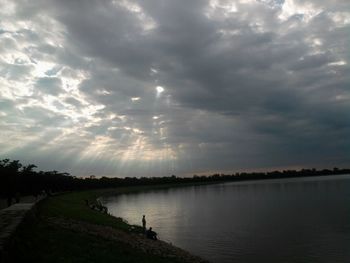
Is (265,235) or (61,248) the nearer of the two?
(61,248)

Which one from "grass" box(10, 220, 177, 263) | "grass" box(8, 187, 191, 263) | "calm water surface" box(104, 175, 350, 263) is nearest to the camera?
"grass" box(8, 187, 191, 263)

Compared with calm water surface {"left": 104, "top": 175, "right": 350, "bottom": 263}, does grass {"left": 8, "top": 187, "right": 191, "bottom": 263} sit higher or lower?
higher

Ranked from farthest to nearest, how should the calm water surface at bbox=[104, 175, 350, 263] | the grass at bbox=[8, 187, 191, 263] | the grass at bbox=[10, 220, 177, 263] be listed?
the calm water surface at bbox=[104, 175, 350, 263]
the grass at bbox=[10, 220, 177, 263]
the grass at bbox=[8, 187, 191, 263]

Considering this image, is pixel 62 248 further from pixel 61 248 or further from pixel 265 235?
pixel 265 235

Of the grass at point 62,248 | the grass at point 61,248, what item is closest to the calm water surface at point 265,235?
the grass at point 61,248

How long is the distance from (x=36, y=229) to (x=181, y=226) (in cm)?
3322

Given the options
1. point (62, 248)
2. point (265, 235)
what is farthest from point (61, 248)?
point (265, 235)

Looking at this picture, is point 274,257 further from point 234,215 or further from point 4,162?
point 4,162

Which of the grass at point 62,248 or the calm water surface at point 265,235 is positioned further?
the calm water surface at point 265,235

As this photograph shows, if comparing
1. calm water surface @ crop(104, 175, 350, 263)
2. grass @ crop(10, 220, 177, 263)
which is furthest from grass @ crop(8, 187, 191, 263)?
calm water surface @ crop(104, 175, 350, 263)

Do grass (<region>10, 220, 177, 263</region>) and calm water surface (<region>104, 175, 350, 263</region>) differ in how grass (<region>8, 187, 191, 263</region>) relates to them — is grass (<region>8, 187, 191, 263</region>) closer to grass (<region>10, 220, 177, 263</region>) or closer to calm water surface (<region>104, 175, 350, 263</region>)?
grass (<region>10, 220, 177, 263</region>)

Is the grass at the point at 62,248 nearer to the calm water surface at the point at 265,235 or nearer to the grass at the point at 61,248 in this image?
the grass at the point at 61,248

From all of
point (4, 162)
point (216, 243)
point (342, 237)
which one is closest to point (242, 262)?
point (216, 243)

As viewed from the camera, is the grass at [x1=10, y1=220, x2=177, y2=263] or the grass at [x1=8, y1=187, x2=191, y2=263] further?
the grass at [x1=10, y1=220, x2=177, y2=263]
